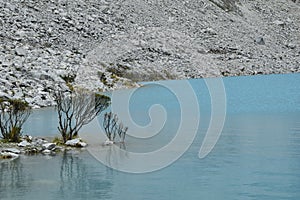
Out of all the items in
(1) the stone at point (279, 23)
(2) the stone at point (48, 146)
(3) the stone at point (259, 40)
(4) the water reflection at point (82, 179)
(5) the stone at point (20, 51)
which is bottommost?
(4) the water reflection at point (82, 179)

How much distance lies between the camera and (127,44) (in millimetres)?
73625

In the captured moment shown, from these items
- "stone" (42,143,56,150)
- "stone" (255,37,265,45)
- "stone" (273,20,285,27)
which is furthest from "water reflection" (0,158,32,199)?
"stone" (273,20,285,27)

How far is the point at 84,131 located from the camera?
28516mm

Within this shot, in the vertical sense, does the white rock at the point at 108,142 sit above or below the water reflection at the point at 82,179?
above

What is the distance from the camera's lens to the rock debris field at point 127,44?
165 ft

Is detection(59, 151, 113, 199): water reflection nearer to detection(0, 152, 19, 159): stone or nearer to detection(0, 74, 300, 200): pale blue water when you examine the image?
detection(0, 74, 300, 200): pale blue water

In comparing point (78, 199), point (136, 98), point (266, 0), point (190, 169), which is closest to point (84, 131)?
point (190, 169)

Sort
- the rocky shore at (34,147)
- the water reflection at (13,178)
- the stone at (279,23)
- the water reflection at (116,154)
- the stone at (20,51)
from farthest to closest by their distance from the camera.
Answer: the stone at (279,23), the stone at (20,51), the rocky shore at (34,147), the water reflection at (116,154), the water reflection at (13,178)

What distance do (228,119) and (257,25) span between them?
230ft

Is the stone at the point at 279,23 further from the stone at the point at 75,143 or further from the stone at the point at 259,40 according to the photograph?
the stone at the point at 75,143

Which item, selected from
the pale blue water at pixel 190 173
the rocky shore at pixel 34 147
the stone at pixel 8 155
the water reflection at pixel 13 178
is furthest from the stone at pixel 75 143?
the water reflection at pixel 13 178

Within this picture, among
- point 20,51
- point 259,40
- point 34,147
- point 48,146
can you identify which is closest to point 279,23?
point 259,40

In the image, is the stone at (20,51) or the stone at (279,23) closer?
the stone at (20,51)

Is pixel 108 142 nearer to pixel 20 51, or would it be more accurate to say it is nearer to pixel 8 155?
pixel 8 155
